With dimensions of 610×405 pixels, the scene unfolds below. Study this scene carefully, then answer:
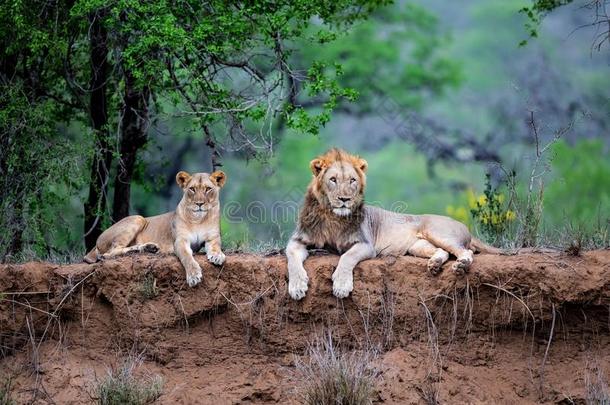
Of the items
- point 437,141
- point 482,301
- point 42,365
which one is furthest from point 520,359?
point 437,141

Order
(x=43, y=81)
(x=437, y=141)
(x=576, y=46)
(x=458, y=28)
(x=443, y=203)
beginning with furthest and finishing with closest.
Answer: (x=458, y=28) → (x=576, y=46) → (x=443, y=203) → (x=437, y=141) → (x=43, y=81)

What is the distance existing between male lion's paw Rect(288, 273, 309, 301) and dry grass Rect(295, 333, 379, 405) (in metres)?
0.50

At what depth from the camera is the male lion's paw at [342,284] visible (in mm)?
10344

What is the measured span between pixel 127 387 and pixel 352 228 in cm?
249

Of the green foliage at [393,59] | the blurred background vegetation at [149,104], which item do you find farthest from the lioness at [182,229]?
the green foliage at [393,59]

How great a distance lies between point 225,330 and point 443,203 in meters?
27.6

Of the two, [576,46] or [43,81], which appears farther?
[576,46]

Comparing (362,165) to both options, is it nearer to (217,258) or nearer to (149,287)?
(217,258)

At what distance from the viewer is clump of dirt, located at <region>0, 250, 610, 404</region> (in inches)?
407

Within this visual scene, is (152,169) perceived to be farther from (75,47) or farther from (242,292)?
(242,292)

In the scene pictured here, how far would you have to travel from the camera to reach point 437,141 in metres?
31.7

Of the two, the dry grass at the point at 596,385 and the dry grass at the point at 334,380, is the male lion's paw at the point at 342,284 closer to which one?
the dry grass at the point at 334,380

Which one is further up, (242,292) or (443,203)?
(443,203)

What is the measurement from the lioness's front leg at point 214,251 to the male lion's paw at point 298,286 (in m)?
0.69
